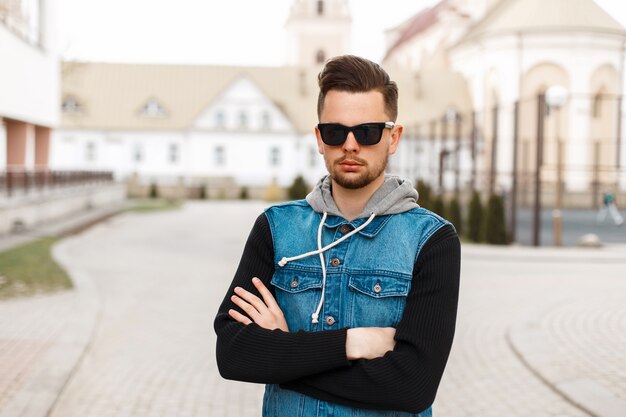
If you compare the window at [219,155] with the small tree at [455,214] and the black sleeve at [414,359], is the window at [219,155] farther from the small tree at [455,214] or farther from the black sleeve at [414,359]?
the black sleeve at [414,359]

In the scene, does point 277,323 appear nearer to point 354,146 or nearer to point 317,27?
point 354,146

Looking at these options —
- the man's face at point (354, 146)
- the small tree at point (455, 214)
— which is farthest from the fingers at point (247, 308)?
the small tree at point (455, 214)

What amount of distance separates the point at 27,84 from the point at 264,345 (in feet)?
91.0

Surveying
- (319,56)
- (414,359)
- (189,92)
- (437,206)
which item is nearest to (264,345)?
(414,359)

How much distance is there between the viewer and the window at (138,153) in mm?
59094

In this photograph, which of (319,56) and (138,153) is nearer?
(138,153)

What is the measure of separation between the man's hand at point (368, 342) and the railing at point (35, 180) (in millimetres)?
20899

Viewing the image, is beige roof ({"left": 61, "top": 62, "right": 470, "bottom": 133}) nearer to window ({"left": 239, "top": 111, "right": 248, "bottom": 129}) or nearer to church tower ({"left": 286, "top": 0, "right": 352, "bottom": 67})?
window ({"left": 239, "top": 111, "right": 248, "bottom": 129})

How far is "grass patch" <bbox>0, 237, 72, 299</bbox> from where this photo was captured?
39.9 feet

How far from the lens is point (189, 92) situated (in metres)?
61.1

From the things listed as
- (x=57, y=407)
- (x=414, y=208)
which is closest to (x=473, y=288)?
(x=57, y=407)

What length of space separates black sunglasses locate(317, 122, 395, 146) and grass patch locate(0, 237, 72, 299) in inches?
378

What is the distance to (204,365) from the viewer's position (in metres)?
7.82

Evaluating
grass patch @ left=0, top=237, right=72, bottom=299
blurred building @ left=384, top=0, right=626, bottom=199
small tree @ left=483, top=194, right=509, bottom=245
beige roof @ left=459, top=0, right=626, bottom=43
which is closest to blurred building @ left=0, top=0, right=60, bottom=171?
grass patch @ left=0, top=237, right=72, bottom=299
